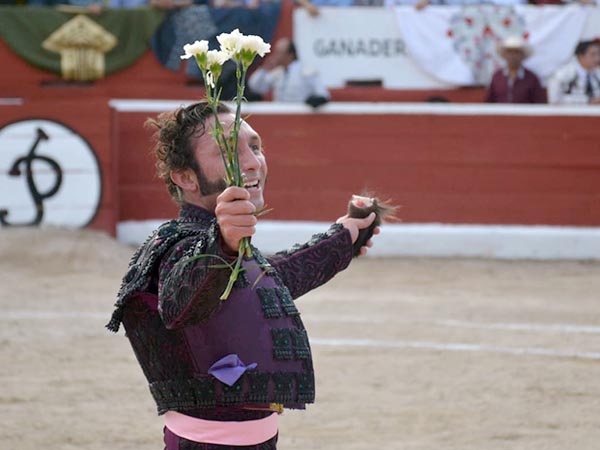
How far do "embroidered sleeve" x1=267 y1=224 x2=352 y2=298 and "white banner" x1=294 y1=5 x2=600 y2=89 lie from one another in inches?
292

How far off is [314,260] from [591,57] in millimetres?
7022

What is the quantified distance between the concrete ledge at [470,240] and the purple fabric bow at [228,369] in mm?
7061

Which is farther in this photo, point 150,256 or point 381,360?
point 381,360

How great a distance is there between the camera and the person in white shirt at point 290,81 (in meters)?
9.60

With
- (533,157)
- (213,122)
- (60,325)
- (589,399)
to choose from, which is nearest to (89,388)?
(60,325)

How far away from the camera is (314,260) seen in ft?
8.78

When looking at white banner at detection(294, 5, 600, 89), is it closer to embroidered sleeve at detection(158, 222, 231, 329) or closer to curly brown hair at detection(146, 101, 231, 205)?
curly brown hair at detection(146, 101, 231, 205)

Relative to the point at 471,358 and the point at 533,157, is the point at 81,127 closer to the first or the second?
the point at 533,157

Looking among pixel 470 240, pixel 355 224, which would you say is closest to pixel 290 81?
pixel 470 240

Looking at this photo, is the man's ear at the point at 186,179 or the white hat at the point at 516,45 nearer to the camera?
the man's ear at the point at 186,179

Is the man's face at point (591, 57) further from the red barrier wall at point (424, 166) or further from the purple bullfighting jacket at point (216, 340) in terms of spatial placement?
the purple bullfighting jacket at point (216, 340)

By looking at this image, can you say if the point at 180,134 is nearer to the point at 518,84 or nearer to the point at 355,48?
the point at 518,84

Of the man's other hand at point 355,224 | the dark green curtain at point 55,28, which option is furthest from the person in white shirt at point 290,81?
the man's other hand at point 355,224

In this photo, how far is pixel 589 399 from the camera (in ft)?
16.2
